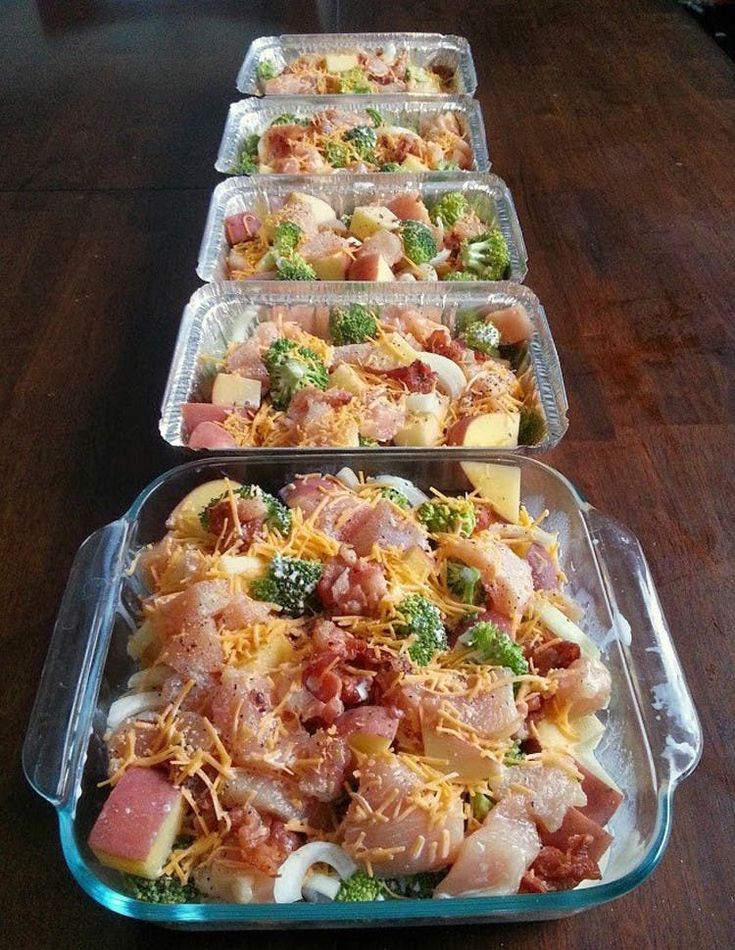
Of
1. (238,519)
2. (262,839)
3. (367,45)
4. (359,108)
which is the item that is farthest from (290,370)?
(367,45)

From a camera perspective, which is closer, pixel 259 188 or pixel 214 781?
pixel 214 781

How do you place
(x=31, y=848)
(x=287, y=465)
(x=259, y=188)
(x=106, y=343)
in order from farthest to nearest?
(x=259, y=188), (x=106, y=343), (x=287, y=465), (x=31, y=848)

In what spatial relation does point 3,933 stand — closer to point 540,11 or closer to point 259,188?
point 259,188

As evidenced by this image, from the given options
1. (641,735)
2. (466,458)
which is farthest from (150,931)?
(466,458)

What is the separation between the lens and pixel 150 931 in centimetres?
110

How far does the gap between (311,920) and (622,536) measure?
77 centimetres

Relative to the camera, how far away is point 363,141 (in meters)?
2.55

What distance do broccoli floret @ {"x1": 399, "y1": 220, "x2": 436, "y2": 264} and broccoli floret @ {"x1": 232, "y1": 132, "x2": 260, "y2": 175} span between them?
25.1 inches

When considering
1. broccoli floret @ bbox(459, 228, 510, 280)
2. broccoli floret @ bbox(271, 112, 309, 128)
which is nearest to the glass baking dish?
broccoli floret @ bbox(459, 228, 510, 280)

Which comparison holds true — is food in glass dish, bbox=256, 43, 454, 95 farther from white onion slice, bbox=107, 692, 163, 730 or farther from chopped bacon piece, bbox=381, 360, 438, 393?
white onion slice, bbox=107, 692, 163, 730

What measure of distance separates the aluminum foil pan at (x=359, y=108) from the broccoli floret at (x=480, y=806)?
2242 mm

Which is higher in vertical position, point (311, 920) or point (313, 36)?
point (313, 36)

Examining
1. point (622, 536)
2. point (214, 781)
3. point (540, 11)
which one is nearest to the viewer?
point (214, 781)

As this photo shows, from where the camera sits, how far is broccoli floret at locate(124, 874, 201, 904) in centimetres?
100
